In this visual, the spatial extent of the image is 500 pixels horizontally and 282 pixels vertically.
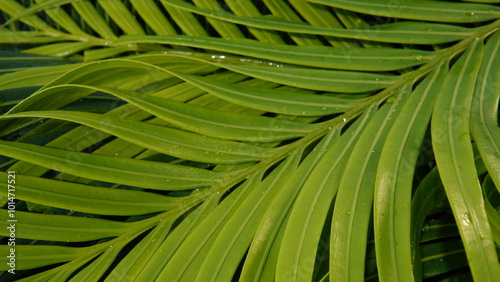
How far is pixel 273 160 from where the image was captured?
2.67 ft

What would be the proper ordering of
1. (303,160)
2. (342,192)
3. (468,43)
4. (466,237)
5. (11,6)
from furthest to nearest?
(11,6) < (468,43) < (303,160) < (342,192) < (466,237)

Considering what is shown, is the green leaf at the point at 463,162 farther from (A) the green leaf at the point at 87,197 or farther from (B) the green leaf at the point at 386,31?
(A) the green leaf at the point at 87,197

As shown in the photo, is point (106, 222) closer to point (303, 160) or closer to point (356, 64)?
point (303, 160)

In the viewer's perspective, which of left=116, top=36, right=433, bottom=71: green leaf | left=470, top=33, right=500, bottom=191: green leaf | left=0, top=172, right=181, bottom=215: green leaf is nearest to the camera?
left=470, top=33, right=500, bottom=191: green leaf

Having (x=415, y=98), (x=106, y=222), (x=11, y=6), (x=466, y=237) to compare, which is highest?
(x=11, y=6)

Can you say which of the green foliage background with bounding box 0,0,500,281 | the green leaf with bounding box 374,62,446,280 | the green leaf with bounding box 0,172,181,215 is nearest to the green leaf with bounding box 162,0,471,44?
the green foliage background with bounding box 0,0,500,281

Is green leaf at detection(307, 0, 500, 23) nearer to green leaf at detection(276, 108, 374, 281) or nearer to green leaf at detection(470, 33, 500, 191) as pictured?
green leaf at detection(470, 33, 500, 191)

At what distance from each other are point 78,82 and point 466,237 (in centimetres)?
72

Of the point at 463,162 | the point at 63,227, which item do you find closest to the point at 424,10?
the point at 463,162

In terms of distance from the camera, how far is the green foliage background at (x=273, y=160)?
2.19ft

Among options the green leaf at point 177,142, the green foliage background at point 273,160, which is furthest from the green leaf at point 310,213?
the green leaf at point 177,142

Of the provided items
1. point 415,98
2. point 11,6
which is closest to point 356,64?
point 415,98

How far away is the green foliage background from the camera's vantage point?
67cm

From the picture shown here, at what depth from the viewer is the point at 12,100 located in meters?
0.94
